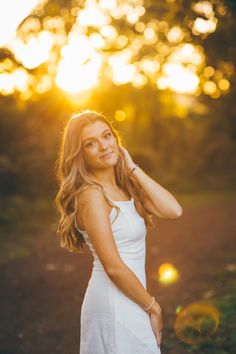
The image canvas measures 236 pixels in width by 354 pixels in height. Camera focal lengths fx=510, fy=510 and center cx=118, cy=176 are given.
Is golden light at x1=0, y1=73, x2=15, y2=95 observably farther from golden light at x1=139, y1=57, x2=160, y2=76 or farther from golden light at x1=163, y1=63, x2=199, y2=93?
golden light at x1=163, y1=63, x2=199, y2=93

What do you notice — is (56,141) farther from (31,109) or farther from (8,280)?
(8,280)

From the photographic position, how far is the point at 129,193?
10.7ft

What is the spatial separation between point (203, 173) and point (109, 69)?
395 inches

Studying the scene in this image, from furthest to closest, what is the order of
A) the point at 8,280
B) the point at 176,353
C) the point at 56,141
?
the point at 56,141
the point at 8,280
the point at 176,353

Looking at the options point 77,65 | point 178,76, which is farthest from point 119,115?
point 77,65

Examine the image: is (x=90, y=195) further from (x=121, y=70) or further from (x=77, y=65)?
(x=121, y=70)

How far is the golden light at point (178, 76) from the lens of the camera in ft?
66.2

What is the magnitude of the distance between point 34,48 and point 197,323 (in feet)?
46.9

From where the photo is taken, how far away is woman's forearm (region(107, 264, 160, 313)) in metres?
2.72

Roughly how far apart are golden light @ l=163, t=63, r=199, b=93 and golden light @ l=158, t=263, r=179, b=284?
10.5m

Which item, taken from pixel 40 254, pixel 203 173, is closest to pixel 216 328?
pixel 40 254

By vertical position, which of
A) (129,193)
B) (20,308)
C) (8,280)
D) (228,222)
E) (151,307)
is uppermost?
(228,222)

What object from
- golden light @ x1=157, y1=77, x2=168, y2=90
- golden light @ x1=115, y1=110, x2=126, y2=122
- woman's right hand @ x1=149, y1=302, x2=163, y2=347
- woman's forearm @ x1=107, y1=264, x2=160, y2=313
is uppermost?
golden light @ x1=157, y1=77, x2=168, y2=90

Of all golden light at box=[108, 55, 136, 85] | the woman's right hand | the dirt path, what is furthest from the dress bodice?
golden light at box=[108, 55, 136, 85]
